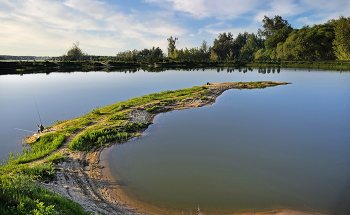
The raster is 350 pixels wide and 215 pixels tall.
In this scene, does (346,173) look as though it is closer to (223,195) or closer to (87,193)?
(223,195)

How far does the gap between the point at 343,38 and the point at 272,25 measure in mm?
52768

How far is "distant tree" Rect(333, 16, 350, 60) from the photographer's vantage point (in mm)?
77500

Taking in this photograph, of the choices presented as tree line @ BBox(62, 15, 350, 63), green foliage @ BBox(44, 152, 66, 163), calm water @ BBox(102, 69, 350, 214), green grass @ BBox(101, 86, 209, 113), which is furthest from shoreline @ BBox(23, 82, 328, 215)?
tree line @ BBox(62, 15, 350, 63)

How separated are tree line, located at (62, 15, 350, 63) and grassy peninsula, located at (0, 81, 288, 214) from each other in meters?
83.0

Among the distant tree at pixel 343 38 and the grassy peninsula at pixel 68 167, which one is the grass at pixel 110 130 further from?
the distant tree at pixel 343 38

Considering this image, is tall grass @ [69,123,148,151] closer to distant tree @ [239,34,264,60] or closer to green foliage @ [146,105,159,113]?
green foliage @ [146,105,159,113]

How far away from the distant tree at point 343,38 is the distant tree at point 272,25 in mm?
43019

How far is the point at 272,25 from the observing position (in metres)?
125

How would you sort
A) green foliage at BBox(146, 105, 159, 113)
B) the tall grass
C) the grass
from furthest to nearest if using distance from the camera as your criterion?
green foliage at BBox(146, 105, 159, 113)
the grass
the tall grass

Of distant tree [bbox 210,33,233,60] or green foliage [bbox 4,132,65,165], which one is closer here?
green foliage [bbox 4,132,65,165]

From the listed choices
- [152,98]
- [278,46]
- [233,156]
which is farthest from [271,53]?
[233,156]

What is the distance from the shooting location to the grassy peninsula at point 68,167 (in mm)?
5334

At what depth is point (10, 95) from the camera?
84.2 feet

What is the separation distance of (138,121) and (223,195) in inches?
379
